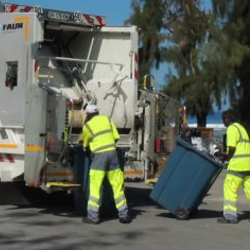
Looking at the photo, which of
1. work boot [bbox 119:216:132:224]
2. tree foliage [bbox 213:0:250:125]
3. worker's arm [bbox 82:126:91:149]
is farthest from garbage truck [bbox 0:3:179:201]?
tree foliage [bbox 213:0:250:125]

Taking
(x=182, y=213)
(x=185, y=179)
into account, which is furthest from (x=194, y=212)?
(x=185, y=179)

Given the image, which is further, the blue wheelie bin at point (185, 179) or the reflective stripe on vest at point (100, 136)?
the blue wheelie bin at point (185, 179)

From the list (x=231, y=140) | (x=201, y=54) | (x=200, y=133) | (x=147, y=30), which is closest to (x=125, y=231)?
(x=231, y=140)

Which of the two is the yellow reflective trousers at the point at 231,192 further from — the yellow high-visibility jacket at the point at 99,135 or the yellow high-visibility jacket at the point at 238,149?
the yellow high-visibility jacket at the point at 99,135

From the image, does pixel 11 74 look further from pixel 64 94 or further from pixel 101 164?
pixel 101 164

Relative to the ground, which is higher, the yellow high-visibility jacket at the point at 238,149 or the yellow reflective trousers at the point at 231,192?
the yellow high-visibility jacket at the point at 238,149

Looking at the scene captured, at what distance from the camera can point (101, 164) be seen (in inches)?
353

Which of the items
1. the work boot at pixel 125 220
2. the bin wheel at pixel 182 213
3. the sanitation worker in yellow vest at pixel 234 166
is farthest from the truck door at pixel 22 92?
the sanitation worker in yellow vest at pixel 234 166

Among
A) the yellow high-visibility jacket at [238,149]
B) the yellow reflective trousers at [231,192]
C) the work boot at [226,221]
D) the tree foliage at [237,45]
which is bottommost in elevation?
the work boot at [226,221]

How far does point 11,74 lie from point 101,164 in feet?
6.59

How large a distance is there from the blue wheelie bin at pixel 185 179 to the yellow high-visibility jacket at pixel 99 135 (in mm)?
896

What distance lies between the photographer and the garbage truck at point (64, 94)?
9250mm

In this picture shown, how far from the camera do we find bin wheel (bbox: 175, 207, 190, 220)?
9.29 metres

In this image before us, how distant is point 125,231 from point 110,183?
0.93m
